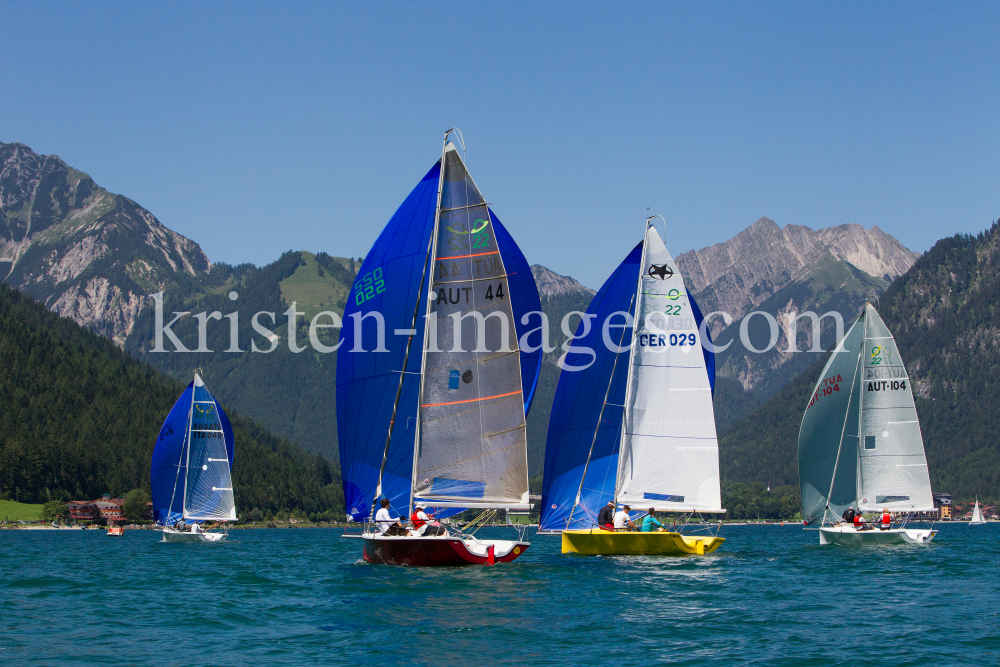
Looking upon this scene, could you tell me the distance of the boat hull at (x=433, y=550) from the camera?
115 ft

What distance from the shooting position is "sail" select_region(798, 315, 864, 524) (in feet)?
203

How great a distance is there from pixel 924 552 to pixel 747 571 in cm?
1858

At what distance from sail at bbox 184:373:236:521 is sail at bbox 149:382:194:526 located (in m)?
0.68

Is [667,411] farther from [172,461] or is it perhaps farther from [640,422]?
[172,461]

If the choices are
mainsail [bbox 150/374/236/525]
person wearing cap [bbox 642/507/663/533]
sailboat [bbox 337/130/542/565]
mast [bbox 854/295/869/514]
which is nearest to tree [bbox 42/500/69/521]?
mainsail [bbox 150/374/236/525]

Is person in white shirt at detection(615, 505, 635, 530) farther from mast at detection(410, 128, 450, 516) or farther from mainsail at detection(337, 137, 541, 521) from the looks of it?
mast at detection(410, 128, 450, 516)

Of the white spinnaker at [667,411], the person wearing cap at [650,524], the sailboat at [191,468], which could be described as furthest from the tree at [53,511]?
the person wearing cap at [650,524]

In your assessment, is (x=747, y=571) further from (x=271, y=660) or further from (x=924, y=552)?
(x=271, y=660)

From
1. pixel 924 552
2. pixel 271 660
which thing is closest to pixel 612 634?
pixel 271 660

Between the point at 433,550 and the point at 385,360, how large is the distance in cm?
649

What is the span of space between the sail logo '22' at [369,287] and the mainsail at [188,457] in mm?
51978

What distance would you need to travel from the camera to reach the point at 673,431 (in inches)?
1784

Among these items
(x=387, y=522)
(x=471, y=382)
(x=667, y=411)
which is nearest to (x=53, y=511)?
(x=667, y=411)

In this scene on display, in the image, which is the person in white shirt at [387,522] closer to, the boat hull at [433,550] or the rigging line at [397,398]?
the boat hull at [433,550]
